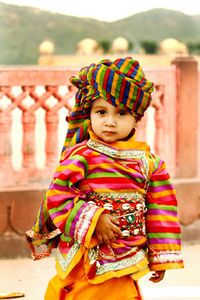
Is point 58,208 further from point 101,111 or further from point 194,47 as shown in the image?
point 194,47

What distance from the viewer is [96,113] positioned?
3.01 metres

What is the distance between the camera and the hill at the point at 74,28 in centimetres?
2314

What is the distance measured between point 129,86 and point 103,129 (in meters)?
0.19

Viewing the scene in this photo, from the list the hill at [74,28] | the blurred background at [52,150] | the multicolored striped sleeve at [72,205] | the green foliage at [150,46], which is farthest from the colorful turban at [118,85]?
the green foliage at [150,46]

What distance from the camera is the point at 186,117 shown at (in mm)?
6082

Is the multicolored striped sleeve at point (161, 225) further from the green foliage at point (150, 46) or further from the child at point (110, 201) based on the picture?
the green foliage at point (150, 46)

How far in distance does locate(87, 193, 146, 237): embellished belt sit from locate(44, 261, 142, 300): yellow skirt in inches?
7.6

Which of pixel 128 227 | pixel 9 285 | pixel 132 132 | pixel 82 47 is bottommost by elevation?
pixel 9 285

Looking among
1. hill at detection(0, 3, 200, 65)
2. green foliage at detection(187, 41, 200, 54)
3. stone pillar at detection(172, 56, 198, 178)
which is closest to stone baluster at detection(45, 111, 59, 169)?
stone pillar at detection(172, 56, 198, 178)

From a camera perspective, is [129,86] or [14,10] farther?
[14,10]

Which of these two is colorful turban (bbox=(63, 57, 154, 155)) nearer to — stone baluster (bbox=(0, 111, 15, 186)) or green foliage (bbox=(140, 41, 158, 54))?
stone baluster (bbox=(0, 111, 15, 186))

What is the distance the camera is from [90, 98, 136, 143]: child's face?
298 cm

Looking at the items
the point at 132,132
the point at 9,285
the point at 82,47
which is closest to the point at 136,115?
the point at 132,132

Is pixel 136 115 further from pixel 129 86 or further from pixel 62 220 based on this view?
pixel 62 220
